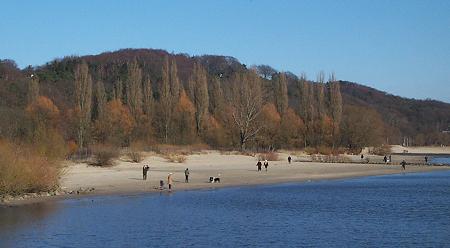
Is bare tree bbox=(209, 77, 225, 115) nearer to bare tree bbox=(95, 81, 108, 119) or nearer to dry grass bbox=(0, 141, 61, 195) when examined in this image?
bare tree bbox=(95, 81, 108, 119)

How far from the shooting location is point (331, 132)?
85.4 m

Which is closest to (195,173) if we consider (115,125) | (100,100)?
(115,125)

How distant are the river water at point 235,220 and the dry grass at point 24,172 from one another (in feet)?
7.17

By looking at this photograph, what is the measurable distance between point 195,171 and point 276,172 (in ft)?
23.9

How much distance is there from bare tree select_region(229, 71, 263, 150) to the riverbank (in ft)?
23.1

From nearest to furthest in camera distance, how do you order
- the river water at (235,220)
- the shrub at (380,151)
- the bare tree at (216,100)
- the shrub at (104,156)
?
the river water at (235,220)
the shrub at (104,156)
the bare tree at (216,100)
the shrub at (380,151)

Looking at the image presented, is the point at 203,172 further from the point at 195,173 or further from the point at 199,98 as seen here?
the point at 199,98

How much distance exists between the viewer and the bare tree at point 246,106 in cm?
7549

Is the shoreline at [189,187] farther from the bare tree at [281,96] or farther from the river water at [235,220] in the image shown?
the bare tree at [281,96]

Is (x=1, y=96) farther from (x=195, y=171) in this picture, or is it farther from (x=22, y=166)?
(x=22, y=166)

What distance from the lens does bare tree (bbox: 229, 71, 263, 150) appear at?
2972 inches

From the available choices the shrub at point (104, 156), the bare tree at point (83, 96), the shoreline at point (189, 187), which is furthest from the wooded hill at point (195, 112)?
the shoreline at point (189, 187)

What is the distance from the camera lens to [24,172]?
96.2 feet

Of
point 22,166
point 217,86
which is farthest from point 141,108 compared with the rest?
point 22,166
